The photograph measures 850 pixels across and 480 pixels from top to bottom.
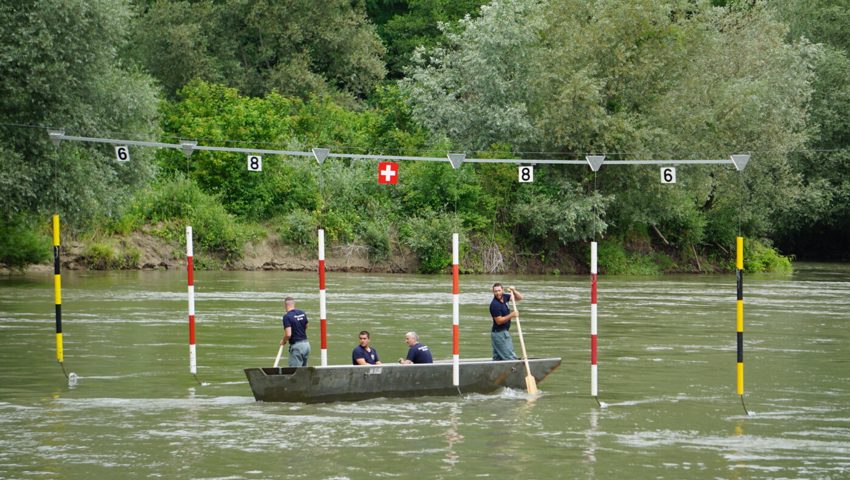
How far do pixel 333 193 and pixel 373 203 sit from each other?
2.06 m

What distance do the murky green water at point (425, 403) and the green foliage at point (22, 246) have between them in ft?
27.9

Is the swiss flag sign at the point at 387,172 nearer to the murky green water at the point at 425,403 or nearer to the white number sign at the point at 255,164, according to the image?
the murky green water at the point at 425,403

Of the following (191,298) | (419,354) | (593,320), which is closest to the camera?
(593,320)

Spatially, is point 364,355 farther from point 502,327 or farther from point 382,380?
point 502,327

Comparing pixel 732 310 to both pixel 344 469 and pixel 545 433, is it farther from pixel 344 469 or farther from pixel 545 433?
pixel 344 469

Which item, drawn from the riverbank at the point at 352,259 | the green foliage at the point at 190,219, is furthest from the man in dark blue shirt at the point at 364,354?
the green foliage at the point at 190,219

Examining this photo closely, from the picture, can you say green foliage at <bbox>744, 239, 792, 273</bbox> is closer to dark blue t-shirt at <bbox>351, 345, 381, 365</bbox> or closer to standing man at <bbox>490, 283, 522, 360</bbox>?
standing man at <bbox>490, 283, 522, 360</bbox>

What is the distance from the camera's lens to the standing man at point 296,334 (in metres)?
21.8

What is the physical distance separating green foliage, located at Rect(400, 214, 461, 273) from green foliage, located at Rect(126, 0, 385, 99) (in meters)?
17.0

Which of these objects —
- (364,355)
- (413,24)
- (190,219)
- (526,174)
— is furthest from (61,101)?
(413,24)

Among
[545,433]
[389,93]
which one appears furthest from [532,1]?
[545,433]

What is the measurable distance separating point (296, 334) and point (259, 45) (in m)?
55.4

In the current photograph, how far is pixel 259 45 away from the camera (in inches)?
2963

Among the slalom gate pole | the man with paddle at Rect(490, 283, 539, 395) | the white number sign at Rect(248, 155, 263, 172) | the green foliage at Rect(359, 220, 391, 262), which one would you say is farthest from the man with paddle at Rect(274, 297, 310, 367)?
the green foliage at Rect(359, 220, 391, 262)
